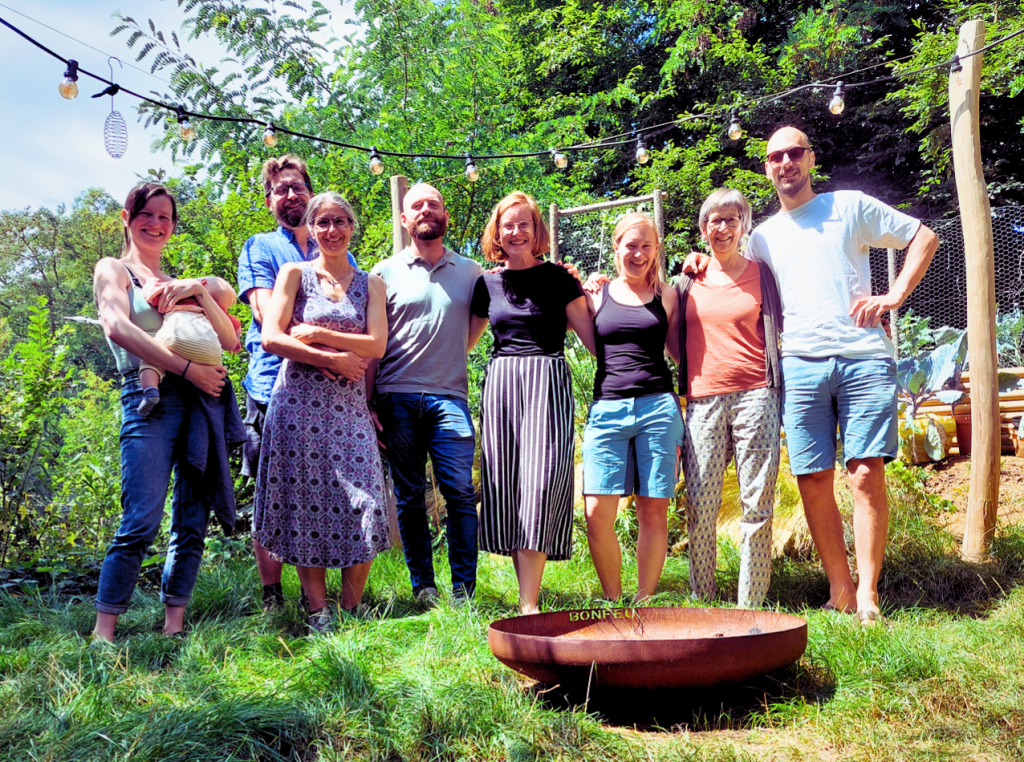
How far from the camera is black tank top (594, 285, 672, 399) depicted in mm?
3324

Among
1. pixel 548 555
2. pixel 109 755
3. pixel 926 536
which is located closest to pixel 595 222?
pixel 926 536

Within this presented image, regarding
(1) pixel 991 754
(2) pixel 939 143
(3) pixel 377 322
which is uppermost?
(2) pixel 939 143

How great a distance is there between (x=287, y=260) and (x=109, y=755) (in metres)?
1.98

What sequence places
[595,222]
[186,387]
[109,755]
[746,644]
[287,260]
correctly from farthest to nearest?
1. [595,222]
2. [287,260]
3. [186,387]
4. [746,644]
5. [109,755]

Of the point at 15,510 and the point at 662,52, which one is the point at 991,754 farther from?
the point at 662,52

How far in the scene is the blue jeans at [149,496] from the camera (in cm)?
295

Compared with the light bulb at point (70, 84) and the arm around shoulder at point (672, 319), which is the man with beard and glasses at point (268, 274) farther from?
the arm around shoulder at point (672, 319)

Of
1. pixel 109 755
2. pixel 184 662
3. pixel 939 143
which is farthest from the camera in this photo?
pixel 939 143

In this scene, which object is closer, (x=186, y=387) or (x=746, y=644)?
(x=746, y=644)

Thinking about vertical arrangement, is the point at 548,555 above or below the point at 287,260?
below

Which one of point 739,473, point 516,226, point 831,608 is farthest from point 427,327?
point 831,608

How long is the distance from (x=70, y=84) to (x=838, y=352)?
10.8 feet

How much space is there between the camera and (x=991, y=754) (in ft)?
6.68

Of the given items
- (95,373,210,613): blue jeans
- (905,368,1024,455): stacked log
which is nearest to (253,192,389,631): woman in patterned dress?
(95,373,210,613): blue jeans
